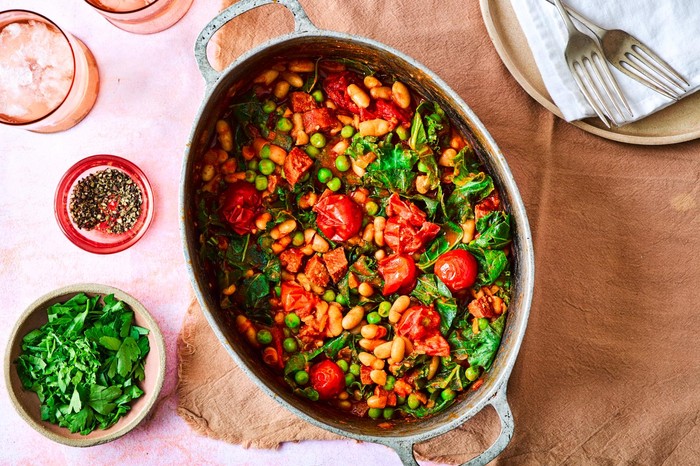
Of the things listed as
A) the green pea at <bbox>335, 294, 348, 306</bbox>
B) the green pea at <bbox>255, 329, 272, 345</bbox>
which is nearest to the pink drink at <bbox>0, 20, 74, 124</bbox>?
the green pea at <bbox>255, 329, 272, 345</bbox>

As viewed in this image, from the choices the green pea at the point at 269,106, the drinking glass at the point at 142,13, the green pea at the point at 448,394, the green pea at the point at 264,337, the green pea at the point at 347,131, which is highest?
the drinking glass at the point at 142,13

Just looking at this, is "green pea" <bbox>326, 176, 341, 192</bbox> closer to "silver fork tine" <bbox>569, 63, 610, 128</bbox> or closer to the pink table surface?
the pink table surface

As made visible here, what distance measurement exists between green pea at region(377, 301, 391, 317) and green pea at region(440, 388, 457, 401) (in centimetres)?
31

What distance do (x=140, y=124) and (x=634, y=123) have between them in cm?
176

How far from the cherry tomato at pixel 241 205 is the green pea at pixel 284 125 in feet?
0.71

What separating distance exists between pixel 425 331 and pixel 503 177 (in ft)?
1.83

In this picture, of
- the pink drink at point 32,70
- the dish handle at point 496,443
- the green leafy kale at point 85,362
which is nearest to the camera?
the dish handle at point 496,443

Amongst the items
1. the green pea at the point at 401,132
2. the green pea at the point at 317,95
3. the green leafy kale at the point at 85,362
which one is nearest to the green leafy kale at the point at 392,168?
the green pea at the point at 401,132

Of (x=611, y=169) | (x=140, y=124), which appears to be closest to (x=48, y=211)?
(x=140, y=124)

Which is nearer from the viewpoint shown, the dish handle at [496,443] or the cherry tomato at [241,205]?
the dish handle at [496,443]

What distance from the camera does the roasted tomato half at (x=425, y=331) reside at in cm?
211

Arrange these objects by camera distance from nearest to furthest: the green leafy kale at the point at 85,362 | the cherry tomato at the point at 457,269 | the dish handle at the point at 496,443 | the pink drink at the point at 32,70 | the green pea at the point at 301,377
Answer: the dish handle at the point at 496,443, the cherry tomato at the point at 457,269, the green pea at the point at 301,377, the green leafy kale at the point at 85,362, the pink drink at the point at 32,70

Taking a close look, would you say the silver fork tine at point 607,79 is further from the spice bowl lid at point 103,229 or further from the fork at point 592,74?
the spice bowl lid at point 103,229

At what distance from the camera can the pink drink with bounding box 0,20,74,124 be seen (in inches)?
93.5
